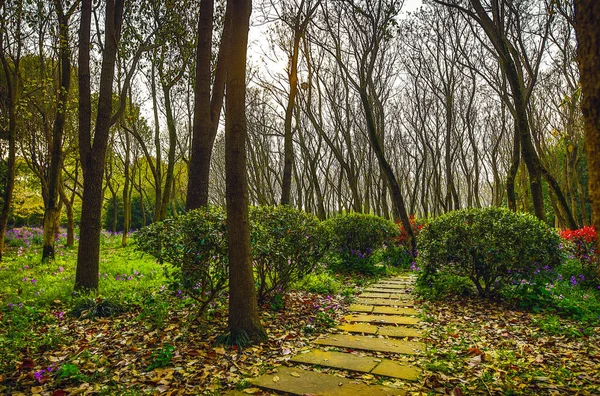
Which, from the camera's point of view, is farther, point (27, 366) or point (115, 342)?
point (115, 342)

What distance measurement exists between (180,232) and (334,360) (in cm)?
244

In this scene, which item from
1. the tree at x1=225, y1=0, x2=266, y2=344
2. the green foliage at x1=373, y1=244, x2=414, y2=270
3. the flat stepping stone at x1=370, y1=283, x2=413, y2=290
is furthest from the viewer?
the green foliage at x1=373, y1=244, x2=414, y2=270

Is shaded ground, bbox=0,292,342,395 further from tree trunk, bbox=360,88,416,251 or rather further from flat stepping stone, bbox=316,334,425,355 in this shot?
tree trunk, bbox=360,88,416,251

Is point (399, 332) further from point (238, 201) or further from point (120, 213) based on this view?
point (120, 213)

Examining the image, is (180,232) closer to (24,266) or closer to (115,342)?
(115,342)

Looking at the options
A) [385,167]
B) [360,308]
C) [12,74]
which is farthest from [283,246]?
[12,74]

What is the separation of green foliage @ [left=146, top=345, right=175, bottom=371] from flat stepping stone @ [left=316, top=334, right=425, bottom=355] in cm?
171

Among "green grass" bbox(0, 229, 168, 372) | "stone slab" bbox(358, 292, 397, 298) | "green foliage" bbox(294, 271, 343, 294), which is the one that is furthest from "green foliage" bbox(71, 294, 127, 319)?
"stone slab" bbox(358, 292, 397, 298)

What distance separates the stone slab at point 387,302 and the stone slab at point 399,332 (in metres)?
1.30

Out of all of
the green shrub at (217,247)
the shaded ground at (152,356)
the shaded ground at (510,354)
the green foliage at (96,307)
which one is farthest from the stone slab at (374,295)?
the green foliage at (96,307)

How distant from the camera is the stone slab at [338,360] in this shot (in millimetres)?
3341

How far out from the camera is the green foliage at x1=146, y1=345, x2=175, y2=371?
3.41 meters

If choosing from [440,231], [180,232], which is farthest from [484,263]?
[180,232]

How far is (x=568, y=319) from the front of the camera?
190 inches
